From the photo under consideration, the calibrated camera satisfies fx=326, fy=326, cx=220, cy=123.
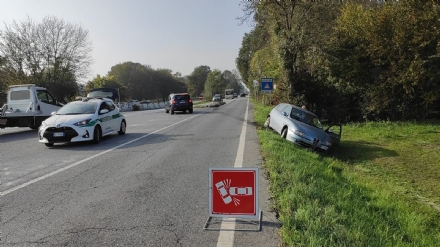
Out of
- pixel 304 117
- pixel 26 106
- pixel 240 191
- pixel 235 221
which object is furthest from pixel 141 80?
pixel 240 191

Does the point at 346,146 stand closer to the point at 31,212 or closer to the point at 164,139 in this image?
the point at 164,139

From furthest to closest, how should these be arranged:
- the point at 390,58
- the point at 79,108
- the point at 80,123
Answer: the point at 390,58 → the point at 79,108 → the point at 80,123

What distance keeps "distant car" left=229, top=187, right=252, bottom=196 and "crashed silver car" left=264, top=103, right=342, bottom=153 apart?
299 inches

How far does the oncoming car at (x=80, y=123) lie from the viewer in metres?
10.2

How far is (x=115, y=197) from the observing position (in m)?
5.25

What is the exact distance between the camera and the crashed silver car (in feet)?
36.7

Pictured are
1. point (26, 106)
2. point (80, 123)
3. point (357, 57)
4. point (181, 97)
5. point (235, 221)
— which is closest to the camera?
point (235, 221)

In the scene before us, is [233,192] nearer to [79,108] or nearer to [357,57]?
[79,108]

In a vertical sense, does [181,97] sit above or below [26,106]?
above

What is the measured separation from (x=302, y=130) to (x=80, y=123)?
24.4ft

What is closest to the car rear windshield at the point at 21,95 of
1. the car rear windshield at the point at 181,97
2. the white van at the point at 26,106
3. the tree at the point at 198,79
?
the white van at the point at 26,106

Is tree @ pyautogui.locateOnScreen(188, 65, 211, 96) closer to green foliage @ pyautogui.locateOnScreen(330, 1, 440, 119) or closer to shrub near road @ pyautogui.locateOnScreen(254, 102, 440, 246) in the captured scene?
green foliage @ pyautogui.locateOnScreen(330, 1, 440, 119)

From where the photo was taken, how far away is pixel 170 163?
25.5 feet

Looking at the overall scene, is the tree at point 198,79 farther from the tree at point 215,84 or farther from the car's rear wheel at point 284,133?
the car's rear wheel at point 284,133
